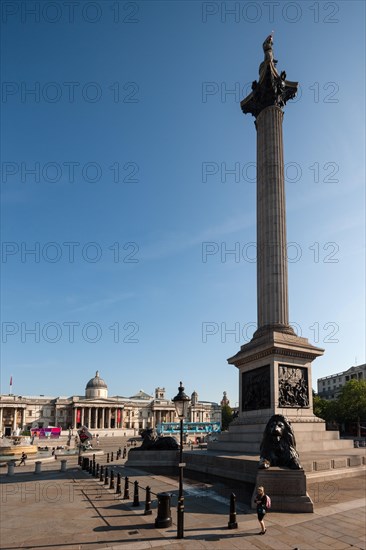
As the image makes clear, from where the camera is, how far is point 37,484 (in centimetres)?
2453

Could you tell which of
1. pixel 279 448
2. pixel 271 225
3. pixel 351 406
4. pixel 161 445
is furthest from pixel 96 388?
pixel 279 448

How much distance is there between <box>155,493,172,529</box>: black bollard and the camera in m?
13.7

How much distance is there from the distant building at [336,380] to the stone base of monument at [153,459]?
95.6m

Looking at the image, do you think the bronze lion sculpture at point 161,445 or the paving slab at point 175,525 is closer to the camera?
the paving slab at point 175,525

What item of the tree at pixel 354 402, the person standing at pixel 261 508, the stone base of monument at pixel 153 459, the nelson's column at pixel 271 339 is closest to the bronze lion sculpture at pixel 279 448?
the person standing at pixel 261 508

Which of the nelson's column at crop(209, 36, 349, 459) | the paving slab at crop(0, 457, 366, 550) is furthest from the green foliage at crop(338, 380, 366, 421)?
the paving slab at crop(0, 457, 366, 550)

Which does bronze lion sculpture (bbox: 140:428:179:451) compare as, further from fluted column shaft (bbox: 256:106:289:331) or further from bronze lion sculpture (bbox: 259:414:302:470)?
bronze lion sculpture (bbox: 259:414:302:470)

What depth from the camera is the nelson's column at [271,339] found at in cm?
2750

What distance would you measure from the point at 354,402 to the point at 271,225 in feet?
203

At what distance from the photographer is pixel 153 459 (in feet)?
109

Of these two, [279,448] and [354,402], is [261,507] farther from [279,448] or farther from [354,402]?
[354,402]

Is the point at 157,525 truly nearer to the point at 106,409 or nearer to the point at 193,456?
the point at 193,456

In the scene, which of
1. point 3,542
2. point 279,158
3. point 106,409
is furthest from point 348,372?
point 3,542

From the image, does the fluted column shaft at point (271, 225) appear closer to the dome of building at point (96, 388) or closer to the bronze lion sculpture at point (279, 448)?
the bronze lion sculpture at point (279, 448)
